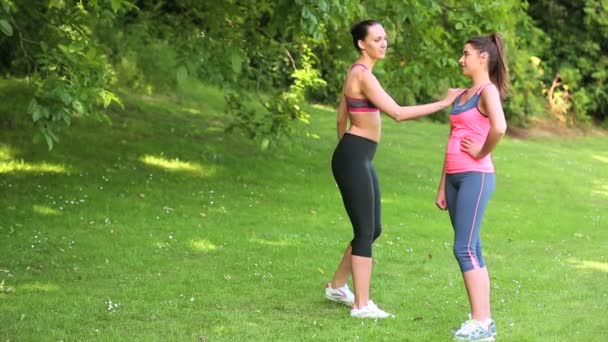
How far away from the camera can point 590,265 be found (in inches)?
370

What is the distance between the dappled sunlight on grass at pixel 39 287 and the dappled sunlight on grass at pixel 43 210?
3.08 metres

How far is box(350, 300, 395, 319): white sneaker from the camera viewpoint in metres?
6.54

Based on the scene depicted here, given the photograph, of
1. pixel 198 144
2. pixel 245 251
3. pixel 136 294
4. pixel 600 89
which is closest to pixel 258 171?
pixel 198 144

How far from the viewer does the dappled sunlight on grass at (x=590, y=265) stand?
363 inches

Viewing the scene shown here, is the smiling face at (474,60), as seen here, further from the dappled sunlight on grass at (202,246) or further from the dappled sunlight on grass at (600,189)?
the dappled sunlight on grass at (600,189)

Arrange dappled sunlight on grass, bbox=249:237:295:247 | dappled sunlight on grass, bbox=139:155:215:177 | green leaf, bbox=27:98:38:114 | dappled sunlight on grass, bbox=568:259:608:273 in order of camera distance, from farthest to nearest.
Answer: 1. dappled sunlight on grass, bbox=139:155:215:177
2. dappled sunlight on grass, bbox=249:237:295:247
3. dappled sunlight on grass, bbox=568:259:608:273
4. green leaf, bbox=27:98:38:114

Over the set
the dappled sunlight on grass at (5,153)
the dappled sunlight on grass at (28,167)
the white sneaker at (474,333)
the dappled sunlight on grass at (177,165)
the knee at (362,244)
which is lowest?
Result: the dappled sunlight on grass at (177,165)

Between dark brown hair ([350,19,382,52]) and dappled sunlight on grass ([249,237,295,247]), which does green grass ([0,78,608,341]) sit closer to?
dappled sunlight on grass ([249,237,295,247])

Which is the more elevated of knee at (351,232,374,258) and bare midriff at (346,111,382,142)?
bare midriff at (346,111,382,142)

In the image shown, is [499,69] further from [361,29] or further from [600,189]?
[600,189]

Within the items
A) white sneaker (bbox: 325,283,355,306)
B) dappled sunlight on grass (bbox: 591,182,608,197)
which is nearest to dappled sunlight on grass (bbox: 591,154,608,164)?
dappled sunlight on grass (bbox: 591,182,608,197)

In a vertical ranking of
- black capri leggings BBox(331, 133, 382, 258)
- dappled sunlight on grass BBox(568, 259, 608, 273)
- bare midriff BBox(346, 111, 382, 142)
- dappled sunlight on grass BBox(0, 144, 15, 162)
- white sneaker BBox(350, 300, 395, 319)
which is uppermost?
bare midriff BBox(346, 111, 382, 142)

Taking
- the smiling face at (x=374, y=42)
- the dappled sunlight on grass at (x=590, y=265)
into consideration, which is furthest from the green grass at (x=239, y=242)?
the smiling face at (x=374, y=42)

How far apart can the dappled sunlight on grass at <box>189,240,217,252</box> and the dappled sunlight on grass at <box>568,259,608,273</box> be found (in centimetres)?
359
